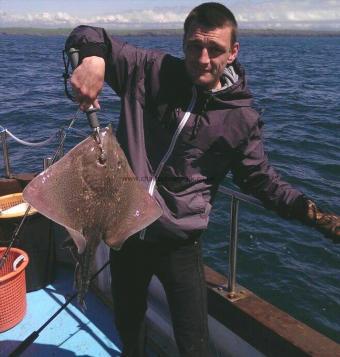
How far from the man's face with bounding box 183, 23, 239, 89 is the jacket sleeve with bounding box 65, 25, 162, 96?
269 mm

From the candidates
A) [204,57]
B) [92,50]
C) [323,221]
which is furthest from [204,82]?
[323,221]

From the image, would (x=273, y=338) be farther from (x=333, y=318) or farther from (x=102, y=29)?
(x=333, y=318)

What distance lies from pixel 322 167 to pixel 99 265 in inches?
406

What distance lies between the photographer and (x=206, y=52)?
2971mm

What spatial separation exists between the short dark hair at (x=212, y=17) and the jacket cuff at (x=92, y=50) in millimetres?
569

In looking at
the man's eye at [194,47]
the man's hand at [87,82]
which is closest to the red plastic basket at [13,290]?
the man's hand at [87,82]

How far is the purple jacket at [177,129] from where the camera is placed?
3096 millimetres

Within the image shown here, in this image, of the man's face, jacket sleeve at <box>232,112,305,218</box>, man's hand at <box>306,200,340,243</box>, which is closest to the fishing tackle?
the man's face

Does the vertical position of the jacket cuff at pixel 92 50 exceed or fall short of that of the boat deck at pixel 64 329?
it exceeds it

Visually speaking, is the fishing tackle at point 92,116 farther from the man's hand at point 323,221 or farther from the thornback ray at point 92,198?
the man's hand at point 323,221

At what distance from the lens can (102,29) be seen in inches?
125

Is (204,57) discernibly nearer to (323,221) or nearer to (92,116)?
(92,116)

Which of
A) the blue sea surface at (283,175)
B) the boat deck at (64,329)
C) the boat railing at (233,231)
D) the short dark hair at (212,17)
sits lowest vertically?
the blue sea surface at (283,175)

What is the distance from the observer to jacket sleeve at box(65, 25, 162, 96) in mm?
3055
